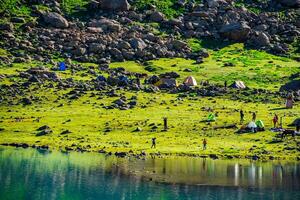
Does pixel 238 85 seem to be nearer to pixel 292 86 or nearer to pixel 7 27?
pixel 292 86

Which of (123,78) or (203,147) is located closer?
(203,147)

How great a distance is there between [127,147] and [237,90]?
56.3 m

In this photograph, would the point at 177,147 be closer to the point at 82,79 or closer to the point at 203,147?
the point at 203,147

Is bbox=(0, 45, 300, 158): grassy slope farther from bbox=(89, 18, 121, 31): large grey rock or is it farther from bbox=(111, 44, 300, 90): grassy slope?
bbox=(89, 18, 121, 31): large grey rock

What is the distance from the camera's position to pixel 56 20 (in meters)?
196

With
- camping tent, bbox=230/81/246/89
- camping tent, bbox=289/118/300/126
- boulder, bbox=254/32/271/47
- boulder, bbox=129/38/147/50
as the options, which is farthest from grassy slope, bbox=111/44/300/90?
camping tent, bbox=289/118/300/126

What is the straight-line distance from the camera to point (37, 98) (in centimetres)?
13662

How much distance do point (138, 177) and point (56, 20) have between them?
123 meters

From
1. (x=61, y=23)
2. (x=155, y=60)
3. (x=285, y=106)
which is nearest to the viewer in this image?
(x=285, y=106)

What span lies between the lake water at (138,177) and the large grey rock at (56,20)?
102 metres

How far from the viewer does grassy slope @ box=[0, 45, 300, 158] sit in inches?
4001

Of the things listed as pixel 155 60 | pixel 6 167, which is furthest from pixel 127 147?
pixel 155 60

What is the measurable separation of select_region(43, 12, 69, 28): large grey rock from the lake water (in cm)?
10220

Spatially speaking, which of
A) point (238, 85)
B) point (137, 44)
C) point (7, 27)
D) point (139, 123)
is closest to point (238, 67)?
point (238, 85)
